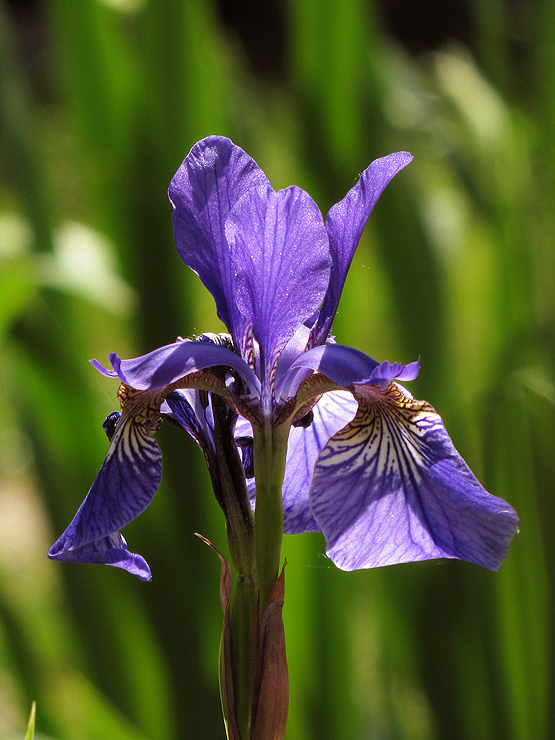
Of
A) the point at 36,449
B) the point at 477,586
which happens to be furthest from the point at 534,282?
the point at 36,449

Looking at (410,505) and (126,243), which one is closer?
(410,505)

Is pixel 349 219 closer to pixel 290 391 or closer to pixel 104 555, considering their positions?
pixel 290 391

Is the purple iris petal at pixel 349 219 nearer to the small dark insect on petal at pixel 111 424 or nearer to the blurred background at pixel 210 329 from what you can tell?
the small dark insect on petal at pixel 111 424

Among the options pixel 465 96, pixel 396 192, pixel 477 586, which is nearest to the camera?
pixel 477 586

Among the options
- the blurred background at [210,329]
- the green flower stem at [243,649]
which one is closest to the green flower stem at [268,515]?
the green flower stem at [243,649]

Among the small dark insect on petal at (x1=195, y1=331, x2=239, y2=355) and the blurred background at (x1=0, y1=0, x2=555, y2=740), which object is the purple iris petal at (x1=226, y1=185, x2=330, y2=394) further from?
the blurred background at (x1=0, y1=0, x2=555, y2=740)

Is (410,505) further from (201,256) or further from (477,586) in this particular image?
(477,586)
